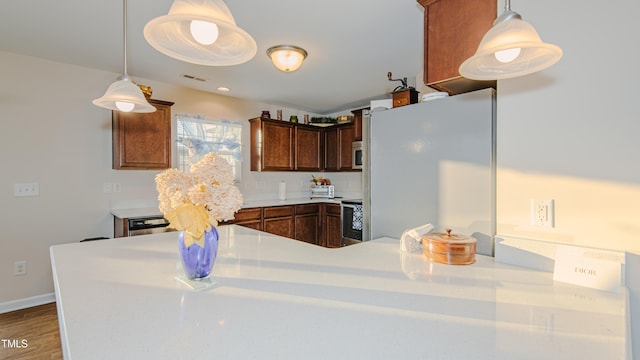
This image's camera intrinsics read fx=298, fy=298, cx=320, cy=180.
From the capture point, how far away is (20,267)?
2.80 metres

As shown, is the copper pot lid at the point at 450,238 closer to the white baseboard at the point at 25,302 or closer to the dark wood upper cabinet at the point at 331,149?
the dark wood upper cabinet at the point at 331,149

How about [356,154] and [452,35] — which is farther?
[356,154]

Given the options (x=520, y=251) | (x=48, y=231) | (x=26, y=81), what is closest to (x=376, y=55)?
(x=520, y=251)

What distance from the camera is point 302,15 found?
6.82 ft

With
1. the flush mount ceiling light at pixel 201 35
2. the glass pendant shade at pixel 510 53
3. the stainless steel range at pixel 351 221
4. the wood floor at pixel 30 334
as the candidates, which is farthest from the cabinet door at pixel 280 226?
the glass pendant shade at pixel 510 53

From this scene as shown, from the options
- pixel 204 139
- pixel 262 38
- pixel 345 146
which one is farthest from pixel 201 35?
pixel 345 146

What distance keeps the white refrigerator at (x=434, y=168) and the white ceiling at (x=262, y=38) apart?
76cm

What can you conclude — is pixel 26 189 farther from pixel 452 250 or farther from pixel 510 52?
pixel 510 52

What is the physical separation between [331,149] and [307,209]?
1.09 meters

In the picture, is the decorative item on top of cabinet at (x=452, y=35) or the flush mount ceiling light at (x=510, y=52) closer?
the flush mount ceiling light at (x=510, y=52)

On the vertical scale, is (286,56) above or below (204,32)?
above

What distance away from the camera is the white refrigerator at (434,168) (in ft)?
4.75

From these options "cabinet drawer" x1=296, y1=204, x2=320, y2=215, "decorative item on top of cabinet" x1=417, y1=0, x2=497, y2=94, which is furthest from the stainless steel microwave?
"decorative item on top of cabinet" x1=417, y1=0, x2=497, y2=94

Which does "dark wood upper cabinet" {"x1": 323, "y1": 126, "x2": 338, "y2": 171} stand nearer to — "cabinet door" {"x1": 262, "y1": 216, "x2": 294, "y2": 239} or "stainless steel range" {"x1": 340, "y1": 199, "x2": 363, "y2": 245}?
"stainless steel range" {"x1": 340, "y1": 199, "x2": 363, "y2": 245}
